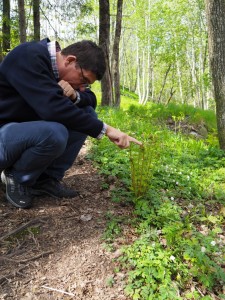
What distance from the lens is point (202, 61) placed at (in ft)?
89.8

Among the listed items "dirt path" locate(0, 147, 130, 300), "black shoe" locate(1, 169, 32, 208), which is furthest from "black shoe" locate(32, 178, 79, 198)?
"black shoe" locate(1, 169, 32, 208)

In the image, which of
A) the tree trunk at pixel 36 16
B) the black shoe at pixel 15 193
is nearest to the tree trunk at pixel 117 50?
the tree trunk at pixel 36 16

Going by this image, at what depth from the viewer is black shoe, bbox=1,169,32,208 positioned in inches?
105

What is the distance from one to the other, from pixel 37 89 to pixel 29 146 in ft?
1.63

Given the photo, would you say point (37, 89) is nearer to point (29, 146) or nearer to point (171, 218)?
point (29, 146)

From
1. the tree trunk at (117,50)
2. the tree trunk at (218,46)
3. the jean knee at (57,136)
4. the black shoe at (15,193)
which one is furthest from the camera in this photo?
the tree trunk at (117,50)

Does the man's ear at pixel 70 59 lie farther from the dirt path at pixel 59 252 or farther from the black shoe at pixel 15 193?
the dirt path at pixel 59 252

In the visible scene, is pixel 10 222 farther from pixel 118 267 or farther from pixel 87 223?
pixel 118 267

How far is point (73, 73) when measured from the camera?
253cm

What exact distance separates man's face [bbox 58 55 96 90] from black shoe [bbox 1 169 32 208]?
100cm

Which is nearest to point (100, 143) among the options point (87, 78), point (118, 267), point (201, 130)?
point (87, 78)

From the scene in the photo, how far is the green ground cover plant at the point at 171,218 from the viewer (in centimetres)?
199

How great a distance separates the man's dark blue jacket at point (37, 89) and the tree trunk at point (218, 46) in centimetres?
261

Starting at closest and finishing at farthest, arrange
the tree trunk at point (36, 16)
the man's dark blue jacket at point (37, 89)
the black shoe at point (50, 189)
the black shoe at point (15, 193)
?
the man's dark blue jacket at point (37, 89) < the black shoe at point (15, 193) < the black shoe at point (50, 189) < the tree trunk at point (36, 16)
